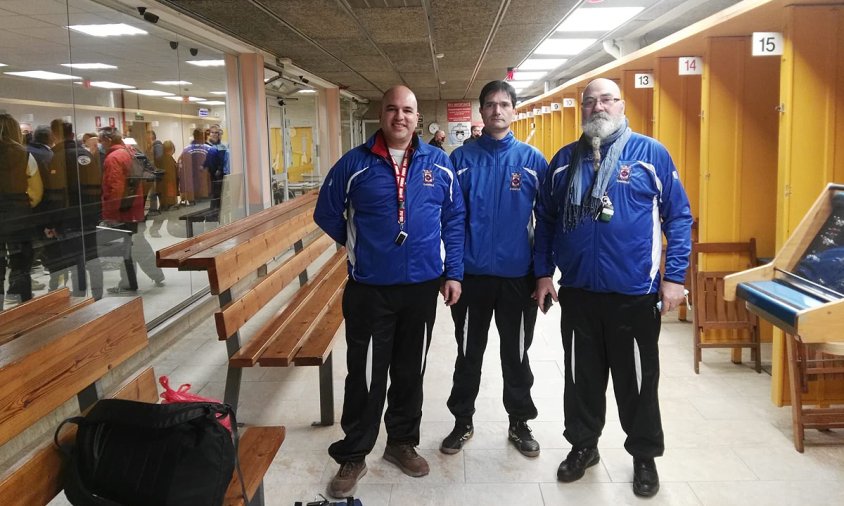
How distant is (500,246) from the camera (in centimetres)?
286

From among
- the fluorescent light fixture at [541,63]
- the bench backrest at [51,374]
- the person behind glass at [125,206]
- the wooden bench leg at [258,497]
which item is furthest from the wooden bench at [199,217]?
the fluorescent light fixture at [541,63]

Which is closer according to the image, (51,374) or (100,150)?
(51,374)

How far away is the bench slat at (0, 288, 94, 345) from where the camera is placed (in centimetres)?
199

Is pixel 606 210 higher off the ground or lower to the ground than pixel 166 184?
lower

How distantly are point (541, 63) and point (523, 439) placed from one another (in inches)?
339

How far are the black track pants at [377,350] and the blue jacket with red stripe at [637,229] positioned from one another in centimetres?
68

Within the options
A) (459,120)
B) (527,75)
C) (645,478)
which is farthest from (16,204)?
(459,120)

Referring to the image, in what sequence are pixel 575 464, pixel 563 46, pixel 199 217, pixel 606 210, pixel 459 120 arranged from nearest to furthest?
pixel 606 210 < pixel 575 464 < pixel 199 217 < pixel 563 46 < pixel 459 120

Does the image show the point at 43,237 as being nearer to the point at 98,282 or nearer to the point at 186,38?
the point at 98,282

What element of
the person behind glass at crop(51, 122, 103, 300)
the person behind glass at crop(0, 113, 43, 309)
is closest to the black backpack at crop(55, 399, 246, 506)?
the person behind glass at crop(0, 113, 43, 309)

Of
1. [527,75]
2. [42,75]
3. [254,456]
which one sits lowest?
[254,456]

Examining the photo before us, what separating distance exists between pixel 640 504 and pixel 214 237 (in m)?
2.61

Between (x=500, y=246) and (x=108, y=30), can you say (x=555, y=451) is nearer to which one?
(x=500, y=246)

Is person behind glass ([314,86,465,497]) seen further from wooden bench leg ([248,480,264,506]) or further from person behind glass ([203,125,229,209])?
person behind glass ([203,125,229,209])
